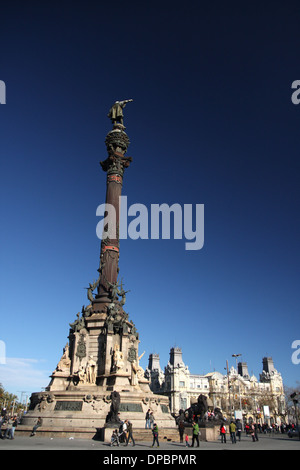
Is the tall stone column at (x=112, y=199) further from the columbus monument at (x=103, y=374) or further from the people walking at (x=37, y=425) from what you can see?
the people walking at (x=37, y=425)

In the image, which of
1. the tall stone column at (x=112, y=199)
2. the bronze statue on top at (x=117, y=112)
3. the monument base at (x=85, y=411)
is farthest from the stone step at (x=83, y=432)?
the bronze statue on top at (x=117, y=112)

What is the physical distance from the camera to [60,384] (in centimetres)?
2789

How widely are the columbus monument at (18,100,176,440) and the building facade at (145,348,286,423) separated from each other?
220 feet

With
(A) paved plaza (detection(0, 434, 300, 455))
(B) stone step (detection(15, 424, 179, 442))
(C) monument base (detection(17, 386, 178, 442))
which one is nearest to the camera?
(A) paved plaza (detection(0, 434, 300, 455))

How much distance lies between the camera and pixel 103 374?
27703mm

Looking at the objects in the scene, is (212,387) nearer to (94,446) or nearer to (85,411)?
(85,411)

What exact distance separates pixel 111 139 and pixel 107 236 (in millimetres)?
11075

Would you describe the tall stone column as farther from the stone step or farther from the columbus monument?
the stone step

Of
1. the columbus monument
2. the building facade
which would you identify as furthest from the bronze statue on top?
the building facade

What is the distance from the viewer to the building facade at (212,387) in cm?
9419

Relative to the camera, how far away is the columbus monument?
23.5 meters

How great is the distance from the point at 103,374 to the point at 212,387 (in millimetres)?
85433
